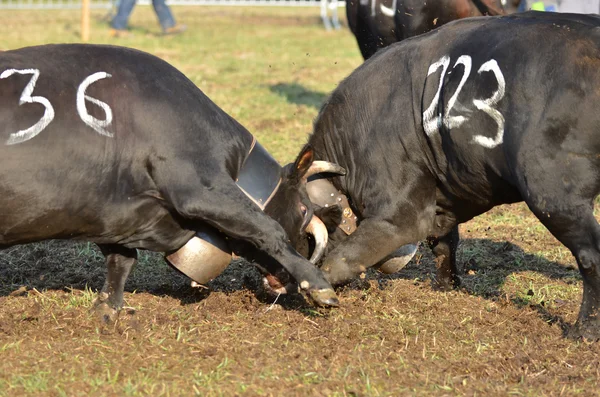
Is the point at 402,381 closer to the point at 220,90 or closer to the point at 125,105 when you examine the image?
the point at 125,105

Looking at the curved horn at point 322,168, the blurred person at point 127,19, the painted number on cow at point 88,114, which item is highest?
the painted number on cow at point 88,114

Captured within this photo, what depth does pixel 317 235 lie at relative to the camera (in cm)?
556

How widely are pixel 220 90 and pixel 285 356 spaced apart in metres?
9.21

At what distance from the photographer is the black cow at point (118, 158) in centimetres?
472

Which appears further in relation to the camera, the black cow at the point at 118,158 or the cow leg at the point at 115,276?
the cow leg at the point at 115,276

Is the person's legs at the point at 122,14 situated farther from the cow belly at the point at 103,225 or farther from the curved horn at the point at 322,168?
the cow belly at the point at 103,225

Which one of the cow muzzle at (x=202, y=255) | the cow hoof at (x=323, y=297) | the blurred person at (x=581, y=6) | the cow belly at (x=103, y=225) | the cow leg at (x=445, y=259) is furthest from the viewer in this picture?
the blurred person at (x=581, y=6)

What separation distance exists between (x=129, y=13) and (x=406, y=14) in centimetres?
1192

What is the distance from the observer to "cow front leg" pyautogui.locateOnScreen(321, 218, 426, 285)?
18.0ft

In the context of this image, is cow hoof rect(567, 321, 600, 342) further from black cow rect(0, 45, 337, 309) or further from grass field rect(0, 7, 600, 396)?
black cow rect(0, 45, 337, 309)

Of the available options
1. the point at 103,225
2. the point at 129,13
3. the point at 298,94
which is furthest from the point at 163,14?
the point at 103,225

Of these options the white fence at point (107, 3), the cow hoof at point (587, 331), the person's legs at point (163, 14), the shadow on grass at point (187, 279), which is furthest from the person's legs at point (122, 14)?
the cow hoof at point (587, 331)

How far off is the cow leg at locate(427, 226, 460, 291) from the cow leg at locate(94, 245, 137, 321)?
6.44 ft

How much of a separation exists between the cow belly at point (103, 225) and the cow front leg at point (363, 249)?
861 millimetres
